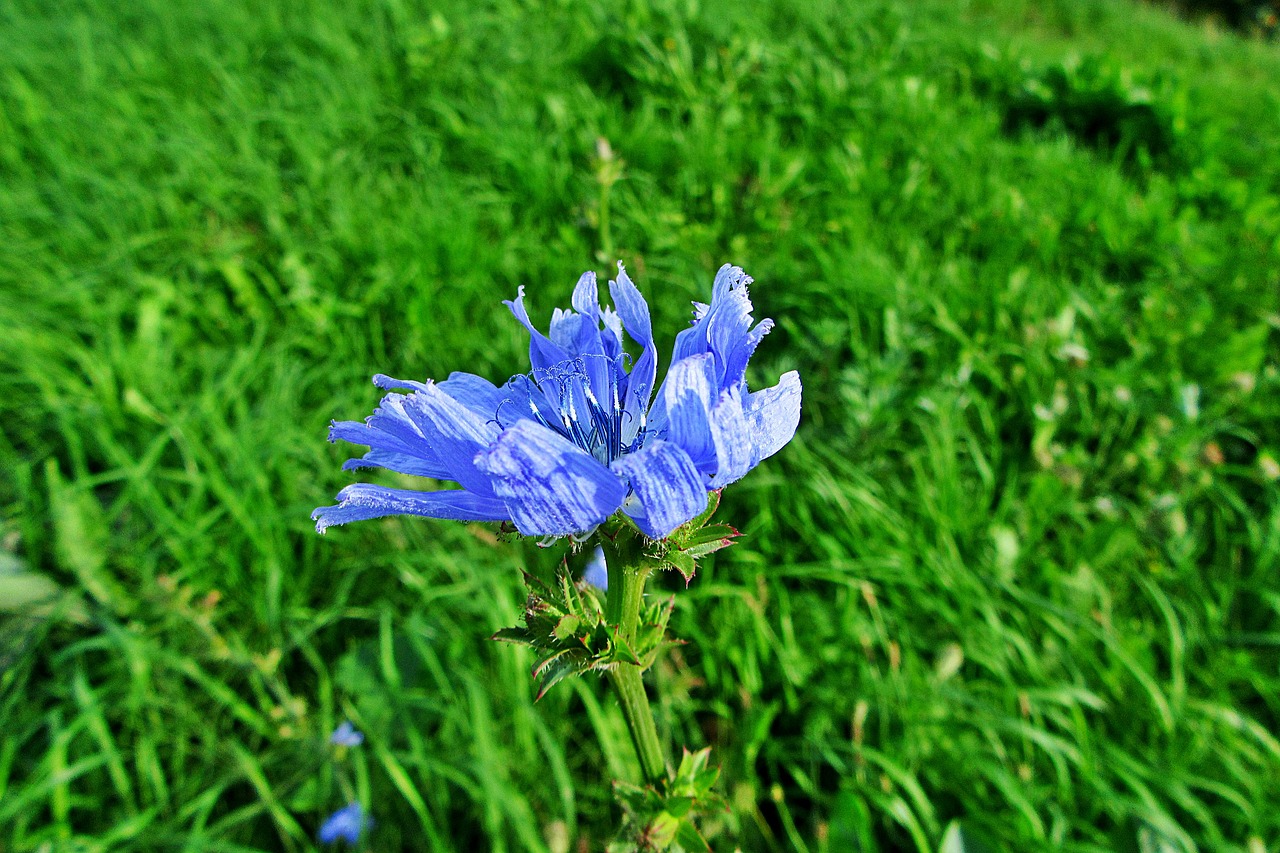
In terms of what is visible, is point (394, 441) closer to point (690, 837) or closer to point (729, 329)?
point (729, 329)

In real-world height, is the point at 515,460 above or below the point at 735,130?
above

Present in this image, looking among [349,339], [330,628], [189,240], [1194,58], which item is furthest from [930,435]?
[1194,58]

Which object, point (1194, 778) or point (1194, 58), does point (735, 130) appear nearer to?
point (1194, 778)

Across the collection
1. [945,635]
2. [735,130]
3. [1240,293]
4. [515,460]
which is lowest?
[945,635]

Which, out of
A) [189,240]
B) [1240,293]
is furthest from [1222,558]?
[189,240]

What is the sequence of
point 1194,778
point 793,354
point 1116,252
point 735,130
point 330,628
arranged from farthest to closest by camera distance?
point 735,130 → point 1116,252 → point 793,354 → point 330,628 → point 1194,778

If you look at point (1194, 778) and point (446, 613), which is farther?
point (446, 613)

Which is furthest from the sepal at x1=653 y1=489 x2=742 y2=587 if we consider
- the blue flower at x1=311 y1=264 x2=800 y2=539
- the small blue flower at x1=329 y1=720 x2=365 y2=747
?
the small blue flower at x1=329 y1=720 x2=365 y2=747

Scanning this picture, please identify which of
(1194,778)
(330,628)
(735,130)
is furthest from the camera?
(735,130)
